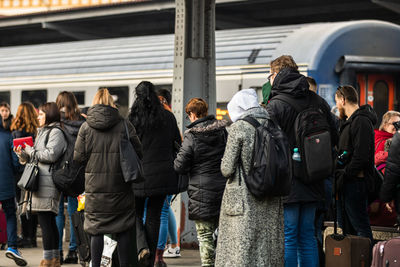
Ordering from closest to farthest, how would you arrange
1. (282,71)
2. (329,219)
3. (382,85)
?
1. (282,71)
2. (329,219)
3. (382,85)

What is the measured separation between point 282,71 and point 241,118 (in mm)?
866

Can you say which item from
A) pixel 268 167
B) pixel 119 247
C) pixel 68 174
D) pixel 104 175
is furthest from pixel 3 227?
pixel 268 167

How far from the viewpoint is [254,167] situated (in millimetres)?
5371

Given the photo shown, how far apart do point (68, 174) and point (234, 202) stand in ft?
7.52

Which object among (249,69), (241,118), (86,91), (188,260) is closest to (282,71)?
(241,118)

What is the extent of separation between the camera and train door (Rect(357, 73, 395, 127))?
11547mm

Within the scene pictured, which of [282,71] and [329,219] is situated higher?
[282,71]

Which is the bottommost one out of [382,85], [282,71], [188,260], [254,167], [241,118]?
[188,260]

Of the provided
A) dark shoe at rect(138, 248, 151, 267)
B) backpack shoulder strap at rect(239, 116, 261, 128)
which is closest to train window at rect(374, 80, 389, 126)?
dark shoe at rect(138, 248, 151, 267)

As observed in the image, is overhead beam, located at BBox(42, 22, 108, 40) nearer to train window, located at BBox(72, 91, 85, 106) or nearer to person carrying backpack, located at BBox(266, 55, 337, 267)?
train window, located at BBox(72, 91, 85, 106)

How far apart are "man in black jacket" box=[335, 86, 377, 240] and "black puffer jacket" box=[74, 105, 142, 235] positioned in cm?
182

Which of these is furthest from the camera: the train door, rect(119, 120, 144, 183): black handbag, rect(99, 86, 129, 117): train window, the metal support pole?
rect(99, 86, 129, 117): train window

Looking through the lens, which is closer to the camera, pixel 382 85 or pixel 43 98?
pixel 382 85

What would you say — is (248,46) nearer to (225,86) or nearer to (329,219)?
(225,86)
